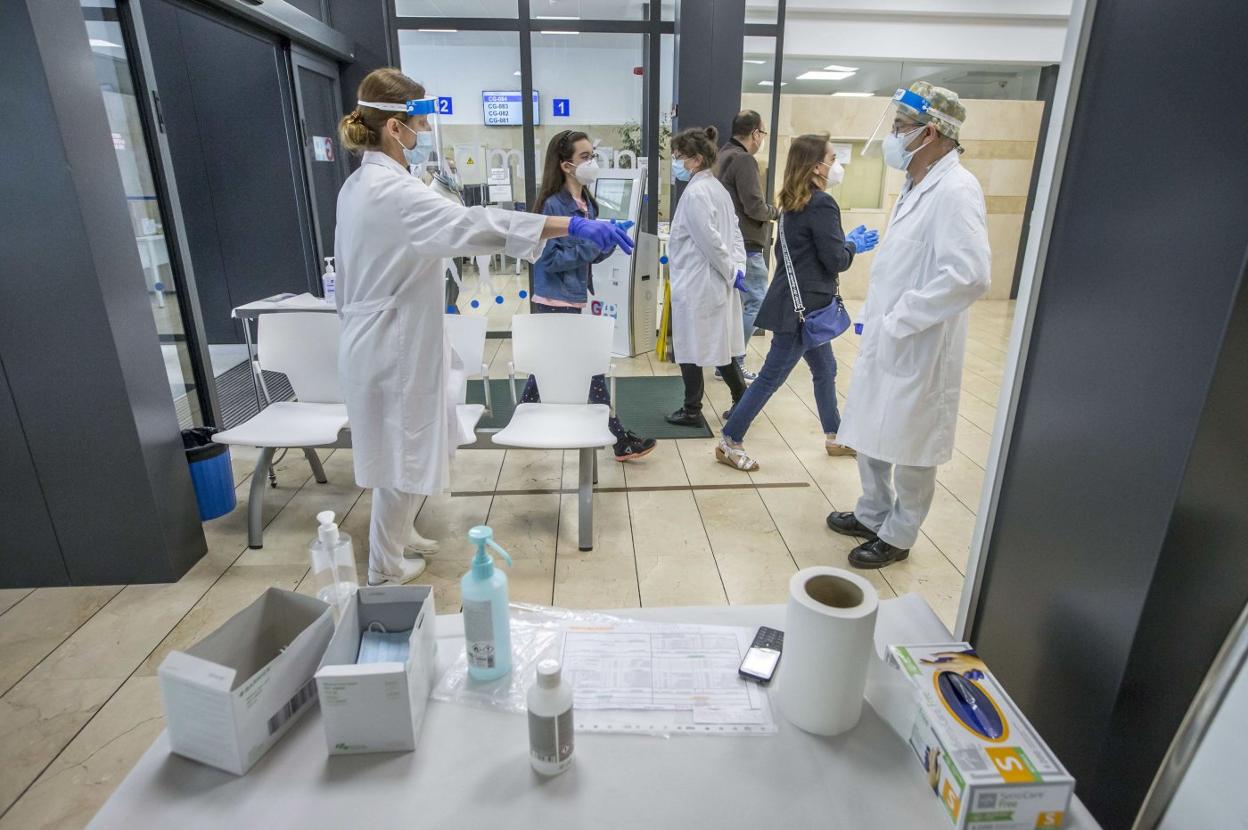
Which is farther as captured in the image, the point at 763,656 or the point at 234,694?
the point at 763,656

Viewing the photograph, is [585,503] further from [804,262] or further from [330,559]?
[330,559]

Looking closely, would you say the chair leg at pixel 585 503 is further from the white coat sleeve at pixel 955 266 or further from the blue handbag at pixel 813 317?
the white coat sleeve at pixel 955 266

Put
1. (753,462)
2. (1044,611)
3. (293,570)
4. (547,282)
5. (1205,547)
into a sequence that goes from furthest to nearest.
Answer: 1. (753,462)
2. (547,282)
3. (293,570)
4. (1044,611)
5. (1205,547)

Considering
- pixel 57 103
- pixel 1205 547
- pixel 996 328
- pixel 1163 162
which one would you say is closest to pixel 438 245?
pixel 57 103

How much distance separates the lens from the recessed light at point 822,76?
737 cm

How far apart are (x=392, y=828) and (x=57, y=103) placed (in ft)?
7.43

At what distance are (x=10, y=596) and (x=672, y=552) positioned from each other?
2.27m

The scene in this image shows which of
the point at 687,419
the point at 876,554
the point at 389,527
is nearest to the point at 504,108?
the point at 687,419

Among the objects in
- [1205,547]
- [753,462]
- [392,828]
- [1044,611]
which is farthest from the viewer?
[753,462]

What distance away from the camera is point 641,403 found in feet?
14.1

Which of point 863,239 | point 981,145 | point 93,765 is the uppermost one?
point 981,145

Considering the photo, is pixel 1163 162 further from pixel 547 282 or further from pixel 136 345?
pixel 136 345

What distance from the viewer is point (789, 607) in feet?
2.97

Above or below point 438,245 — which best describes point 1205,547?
below
